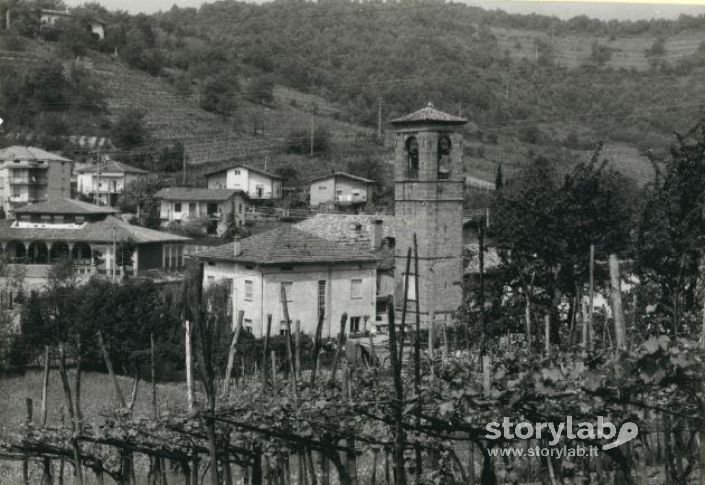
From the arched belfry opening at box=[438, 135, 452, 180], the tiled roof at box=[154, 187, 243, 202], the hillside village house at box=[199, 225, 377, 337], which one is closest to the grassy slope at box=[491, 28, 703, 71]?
the tiled roof at box=[154, 187, 243, 202]

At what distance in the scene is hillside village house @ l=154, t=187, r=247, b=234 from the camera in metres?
60.3

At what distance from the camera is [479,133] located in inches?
4023

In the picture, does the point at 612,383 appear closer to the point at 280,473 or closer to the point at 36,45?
the point at 280,473

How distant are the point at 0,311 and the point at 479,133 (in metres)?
72.6

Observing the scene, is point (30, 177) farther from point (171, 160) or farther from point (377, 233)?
point (377, 233)

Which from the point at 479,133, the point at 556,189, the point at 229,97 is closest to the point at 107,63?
Result: the point at 229,97

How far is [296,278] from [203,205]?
2360 cm

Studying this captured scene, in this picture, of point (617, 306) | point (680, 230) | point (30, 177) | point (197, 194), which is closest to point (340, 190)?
point (197, 194)

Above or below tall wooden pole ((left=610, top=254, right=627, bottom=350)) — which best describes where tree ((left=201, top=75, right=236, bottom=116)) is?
above

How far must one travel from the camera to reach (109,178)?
232 ft

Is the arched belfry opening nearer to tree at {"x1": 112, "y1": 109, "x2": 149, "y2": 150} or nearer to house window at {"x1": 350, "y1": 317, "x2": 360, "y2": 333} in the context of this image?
house window at {"x1": 350, "y1": 317, "x2": 360, "y2": 333}

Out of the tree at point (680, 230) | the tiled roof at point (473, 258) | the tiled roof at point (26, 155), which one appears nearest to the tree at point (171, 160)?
the tiled roof at point (26, 155)

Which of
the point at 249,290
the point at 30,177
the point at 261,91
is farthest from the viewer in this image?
A: the point at 261,91

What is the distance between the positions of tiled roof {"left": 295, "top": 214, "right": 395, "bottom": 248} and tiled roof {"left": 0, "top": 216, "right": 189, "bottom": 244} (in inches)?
332
